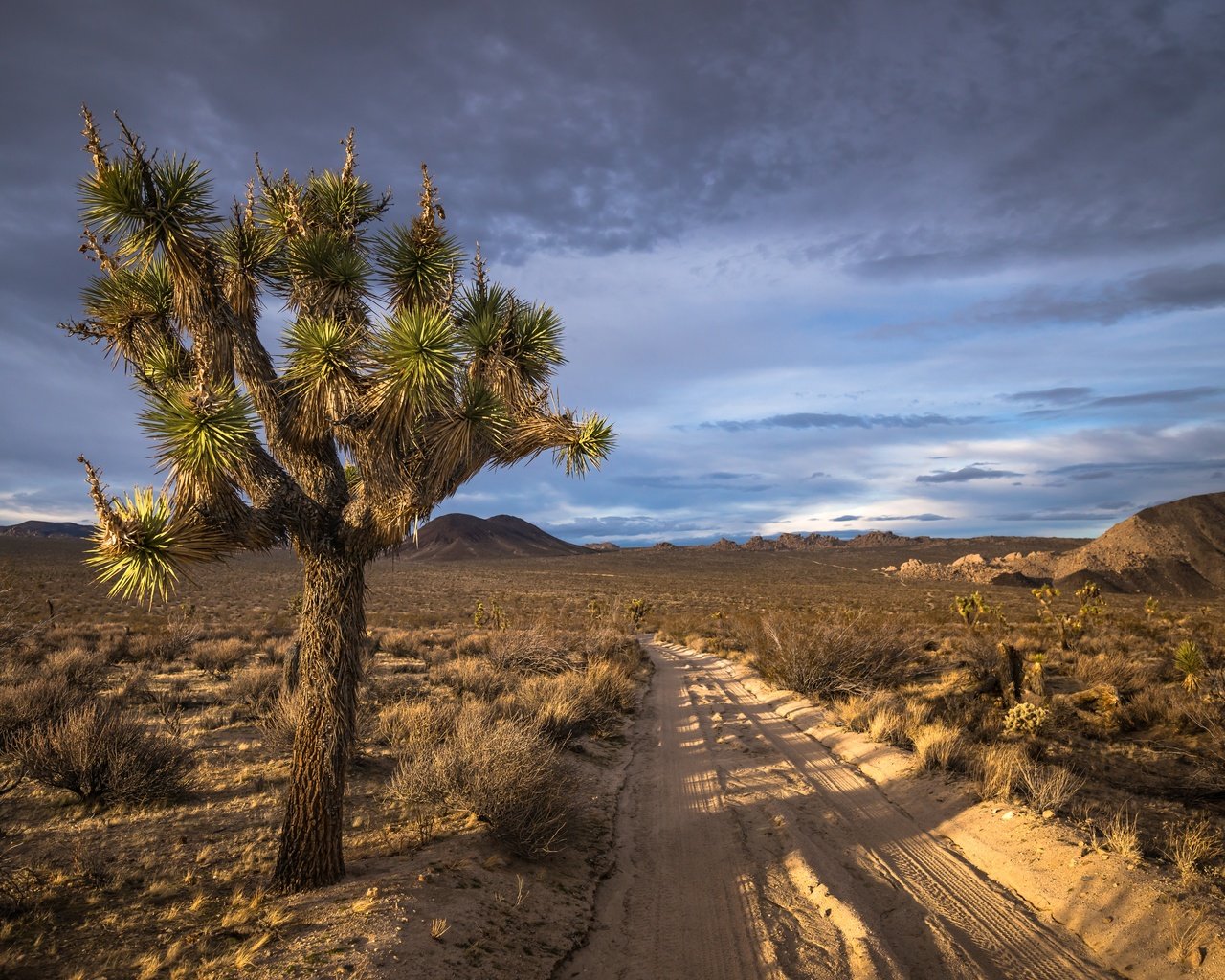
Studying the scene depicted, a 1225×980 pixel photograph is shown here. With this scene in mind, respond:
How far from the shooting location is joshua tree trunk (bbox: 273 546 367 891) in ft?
17.2

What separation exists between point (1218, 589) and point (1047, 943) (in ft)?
161

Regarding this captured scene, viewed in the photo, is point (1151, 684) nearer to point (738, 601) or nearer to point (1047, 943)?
point (1047, 943)

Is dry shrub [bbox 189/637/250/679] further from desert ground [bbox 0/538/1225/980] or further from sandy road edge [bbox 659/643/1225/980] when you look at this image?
sandy road edge [bbox 659/643/1225/980]

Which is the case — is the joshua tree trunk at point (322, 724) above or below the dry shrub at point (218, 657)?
above

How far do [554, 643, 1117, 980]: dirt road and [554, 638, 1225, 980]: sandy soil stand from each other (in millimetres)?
16

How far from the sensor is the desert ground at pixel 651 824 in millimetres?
4648

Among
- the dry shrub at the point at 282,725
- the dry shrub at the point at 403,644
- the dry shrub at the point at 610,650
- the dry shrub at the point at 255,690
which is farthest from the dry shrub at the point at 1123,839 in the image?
the dry shrub at the point at 403,644

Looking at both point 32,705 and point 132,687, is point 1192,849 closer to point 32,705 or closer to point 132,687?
point 32,705

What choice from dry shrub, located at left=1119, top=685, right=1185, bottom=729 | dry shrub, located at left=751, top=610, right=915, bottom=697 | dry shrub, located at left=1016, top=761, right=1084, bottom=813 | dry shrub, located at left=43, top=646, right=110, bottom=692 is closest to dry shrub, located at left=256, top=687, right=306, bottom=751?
dry shrub, located at left=43, top=646, right=110, bottom=692

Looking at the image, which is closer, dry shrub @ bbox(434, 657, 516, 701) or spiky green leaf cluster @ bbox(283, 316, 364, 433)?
spiky green leaf cluster @ bbox(283, 316, 364, 433)

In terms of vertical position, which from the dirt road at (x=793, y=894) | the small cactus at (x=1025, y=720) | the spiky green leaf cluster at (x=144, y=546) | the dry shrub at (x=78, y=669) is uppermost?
the spiky green leaf cluster at (x=144, y=546)

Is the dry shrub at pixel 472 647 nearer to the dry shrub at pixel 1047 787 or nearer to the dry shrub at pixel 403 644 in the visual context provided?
the dry shrub at pixel 403 644

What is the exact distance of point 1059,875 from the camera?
570 cm

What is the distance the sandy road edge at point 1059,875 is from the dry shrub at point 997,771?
183mm
